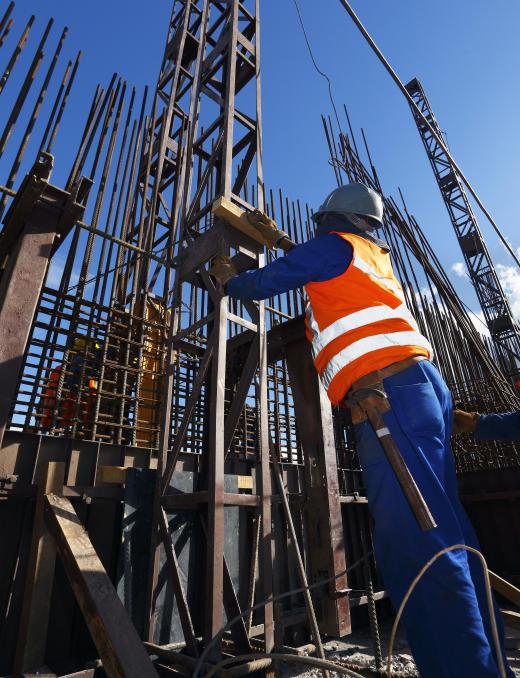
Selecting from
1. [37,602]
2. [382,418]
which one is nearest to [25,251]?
[37,602]

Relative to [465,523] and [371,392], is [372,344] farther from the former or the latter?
[465,523]

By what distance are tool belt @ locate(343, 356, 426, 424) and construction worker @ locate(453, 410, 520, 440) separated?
78cm

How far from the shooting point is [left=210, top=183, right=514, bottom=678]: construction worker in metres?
1.86

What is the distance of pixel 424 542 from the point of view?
200 centimetres

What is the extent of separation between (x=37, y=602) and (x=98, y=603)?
0.76m

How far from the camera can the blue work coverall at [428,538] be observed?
5.92 ft

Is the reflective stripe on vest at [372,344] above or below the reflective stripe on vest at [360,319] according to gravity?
below

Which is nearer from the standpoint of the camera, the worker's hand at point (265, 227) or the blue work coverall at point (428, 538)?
the blue work coverall at point (428, 538)

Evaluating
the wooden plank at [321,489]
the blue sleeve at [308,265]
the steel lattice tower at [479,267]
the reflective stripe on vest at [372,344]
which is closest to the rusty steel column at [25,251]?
the blue sleeve at [308,265]

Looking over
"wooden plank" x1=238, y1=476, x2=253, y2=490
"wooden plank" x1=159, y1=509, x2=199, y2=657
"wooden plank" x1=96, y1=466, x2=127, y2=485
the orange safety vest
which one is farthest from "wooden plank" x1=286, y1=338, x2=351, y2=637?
the orange safety vest

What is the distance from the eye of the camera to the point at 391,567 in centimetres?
210

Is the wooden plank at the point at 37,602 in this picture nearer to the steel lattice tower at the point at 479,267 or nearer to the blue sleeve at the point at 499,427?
the blue sleeve at the point at 499,427

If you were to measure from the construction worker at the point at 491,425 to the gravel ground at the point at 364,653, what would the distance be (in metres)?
2.74

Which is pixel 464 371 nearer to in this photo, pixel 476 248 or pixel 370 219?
pixel 370 219
